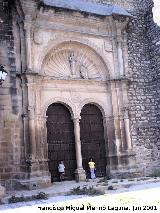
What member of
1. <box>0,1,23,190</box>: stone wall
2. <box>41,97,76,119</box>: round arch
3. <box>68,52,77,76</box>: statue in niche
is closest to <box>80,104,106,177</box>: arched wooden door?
<box>41,97,76,119</box>: round arch

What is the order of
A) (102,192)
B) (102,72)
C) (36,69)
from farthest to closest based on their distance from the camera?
(102,72)
(36,69)
(102,192)

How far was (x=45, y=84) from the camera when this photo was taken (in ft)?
35.5

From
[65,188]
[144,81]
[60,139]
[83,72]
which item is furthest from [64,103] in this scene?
[144,81]

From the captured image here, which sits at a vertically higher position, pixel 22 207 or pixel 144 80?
pixel 144 80

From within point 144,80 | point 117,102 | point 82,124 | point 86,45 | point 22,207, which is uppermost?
point 86,45

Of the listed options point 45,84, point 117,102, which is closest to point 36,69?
point 45,84

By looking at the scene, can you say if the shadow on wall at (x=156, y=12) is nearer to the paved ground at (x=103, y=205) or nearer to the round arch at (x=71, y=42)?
the round arch at (x=71, y=42)

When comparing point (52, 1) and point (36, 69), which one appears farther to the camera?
point (52, 1)

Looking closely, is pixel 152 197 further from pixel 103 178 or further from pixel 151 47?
pixel 151 47

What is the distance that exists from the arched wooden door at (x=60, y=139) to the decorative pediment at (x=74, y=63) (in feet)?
3.66

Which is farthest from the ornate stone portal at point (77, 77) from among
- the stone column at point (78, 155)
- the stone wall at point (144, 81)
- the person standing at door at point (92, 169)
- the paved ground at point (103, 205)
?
the paved ground at point (103, 205)

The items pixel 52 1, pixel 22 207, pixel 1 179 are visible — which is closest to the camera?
pixel 22 207

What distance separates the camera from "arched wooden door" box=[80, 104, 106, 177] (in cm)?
1127

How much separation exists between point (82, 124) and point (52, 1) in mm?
4125
